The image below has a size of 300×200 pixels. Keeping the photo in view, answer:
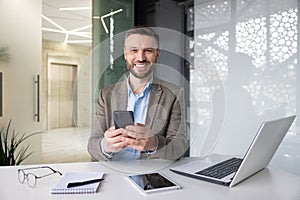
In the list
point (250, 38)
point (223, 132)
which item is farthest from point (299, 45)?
point (223, 132)

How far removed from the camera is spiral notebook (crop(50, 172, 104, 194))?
2.43 ft

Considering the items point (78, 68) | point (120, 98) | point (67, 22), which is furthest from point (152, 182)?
point (67, 22)

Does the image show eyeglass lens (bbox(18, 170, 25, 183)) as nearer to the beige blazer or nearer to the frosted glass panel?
the beige blazer

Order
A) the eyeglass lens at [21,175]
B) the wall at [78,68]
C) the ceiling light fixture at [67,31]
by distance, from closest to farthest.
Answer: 1. the eyeglass lens at [21,175]
2. the wall at [78,68]
3. the ceiling light fixture at [67,31]

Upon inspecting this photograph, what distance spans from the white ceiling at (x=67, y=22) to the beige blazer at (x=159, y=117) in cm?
254

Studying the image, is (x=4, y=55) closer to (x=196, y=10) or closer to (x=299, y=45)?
(x=196, y=10)

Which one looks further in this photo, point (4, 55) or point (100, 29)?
point (100, 29)

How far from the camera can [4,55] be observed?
2822 millimetres

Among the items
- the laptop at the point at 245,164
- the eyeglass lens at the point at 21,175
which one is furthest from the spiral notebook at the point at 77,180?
the laptop at the point at 245,164

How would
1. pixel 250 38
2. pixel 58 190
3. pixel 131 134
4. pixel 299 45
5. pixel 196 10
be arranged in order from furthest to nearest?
pixel 196 10
pixel 250 38
pixel 299 45
pixel 131 134
pixel 58 190

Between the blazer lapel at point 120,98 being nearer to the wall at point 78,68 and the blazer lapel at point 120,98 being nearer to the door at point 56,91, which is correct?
the wall at point 78,68

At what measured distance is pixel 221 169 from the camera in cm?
96

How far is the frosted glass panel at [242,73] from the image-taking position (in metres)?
2.10

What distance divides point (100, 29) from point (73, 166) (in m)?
2.40
